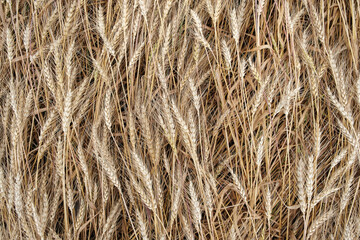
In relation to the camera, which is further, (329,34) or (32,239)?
(329,34)

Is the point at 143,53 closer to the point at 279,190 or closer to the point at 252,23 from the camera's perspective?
the point at 252,23

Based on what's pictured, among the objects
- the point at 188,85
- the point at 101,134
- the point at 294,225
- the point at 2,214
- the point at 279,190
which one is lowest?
the point at 294,225

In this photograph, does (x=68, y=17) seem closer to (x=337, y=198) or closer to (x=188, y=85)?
(x=188, y=85)

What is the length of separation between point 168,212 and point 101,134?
37 centimetres

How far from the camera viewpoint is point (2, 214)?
42.9 inches

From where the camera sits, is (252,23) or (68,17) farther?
(252,23)

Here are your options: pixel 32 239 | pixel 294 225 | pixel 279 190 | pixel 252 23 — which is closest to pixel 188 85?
pixel 252 23

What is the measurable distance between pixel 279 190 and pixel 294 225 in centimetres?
13

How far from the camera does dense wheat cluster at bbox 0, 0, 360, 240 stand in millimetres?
1025

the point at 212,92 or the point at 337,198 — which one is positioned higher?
the point at 212,92

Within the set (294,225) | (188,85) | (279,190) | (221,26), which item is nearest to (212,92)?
(188,85)

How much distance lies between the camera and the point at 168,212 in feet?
3.68

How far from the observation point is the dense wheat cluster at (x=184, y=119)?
103cm

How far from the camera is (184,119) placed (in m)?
1.07
